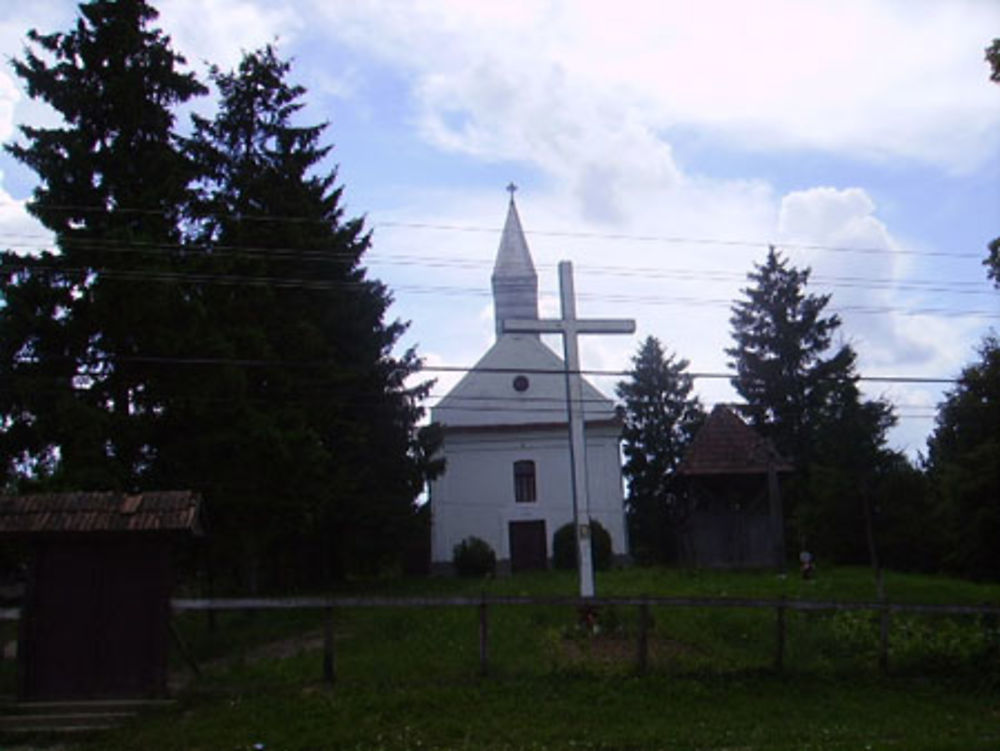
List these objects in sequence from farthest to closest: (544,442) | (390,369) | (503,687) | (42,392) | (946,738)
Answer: (544,442)
(390,369)
(42,392)
(503,687)
(946,738)

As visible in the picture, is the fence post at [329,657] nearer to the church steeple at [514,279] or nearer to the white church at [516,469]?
the white church at [516,469]

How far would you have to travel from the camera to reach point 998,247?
16.7 meters

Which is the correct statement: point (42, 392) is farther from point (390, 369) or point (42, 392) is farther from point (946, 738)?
point (946, 738)

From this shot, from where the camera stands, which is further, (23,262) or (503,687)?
(23,262)

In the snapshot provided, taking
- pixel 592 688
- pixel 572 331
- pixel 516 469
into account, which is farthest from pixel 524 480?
pixel 592 688

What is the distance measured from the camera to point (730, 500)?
31.0m

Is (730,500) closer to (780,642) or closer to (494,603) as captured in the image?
(780,642)

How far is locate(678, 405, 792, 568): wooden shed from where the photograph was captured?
3012cm

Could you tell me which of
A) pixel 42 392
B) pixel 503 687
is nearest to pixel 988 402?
pixel 503 687

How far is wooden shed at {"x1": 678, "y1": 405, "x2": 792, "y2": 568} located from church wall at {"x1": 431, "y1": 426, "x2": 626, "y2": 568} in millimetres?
5820

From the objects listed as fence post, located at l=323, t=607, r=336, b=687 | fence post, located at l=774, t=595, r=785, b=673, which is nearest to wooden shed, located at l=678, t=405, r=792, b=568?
fence post, located at l=774, t=595, r=785, b=673

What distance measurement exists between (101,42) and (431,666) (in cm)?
1320

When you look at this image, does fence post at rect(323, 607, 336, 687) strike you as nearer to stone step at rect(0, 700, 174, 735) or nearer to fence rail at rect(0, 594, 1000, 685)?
fence rail at rect(0, 594, 1000, 685)

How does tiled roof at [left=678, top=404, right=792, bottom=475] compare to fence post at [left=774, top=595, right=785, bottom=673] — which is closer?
fence post at [left=774, top=595, right=785, bottom=673]
